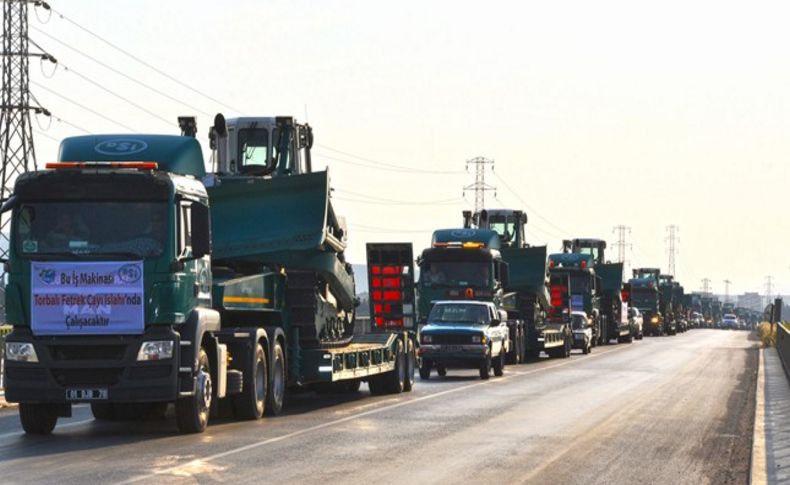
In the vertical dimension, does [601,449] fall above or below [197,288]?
below

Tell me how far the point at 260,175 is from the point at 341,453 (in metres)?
8.99

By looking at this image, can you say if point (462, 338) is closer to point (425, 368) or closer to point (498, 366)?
point (425, 368)

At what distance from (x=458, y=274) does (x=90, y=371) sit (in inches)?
951

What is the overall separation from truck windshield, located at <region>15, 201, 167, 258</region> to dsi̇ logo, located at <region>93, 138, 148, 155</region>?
46.5 inches

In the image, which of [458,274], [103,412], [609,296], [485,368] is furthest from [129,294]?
[609,296]

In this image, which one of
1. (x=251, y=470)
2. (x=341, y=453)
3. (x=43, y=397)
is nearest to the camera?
(x=251, y=470)

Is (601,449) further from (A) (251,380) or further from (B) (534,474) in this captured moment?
(A) (251,380)

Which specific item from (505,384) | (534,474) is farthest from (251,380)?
(505,384)

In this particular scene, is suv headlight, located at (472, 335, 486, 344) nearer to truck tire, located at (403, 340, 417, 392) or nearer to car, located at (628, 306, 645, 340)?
truck tire, located at (403, 340, 417, 392)

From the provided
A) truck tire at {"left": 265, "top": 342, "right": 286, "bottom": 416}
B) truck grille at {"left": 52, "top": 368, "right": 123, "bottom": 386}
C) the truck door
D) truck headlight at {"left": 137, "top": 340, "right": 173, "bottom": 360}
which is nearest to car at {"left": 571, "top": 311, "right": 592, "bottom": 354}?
the truck door

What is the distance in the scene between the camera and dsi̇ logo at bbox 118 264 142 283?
18.4 meters

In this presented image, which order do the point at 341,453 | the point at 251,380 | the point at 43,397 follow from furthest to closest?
the point at 251,380 → the point at 43,397 → the point at 341,453

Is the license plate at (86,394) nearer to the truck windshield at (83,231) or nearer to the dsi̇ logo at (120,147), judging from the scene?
the truck windshield at (83,231)

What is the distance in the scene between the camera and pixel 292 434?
1912 cm
